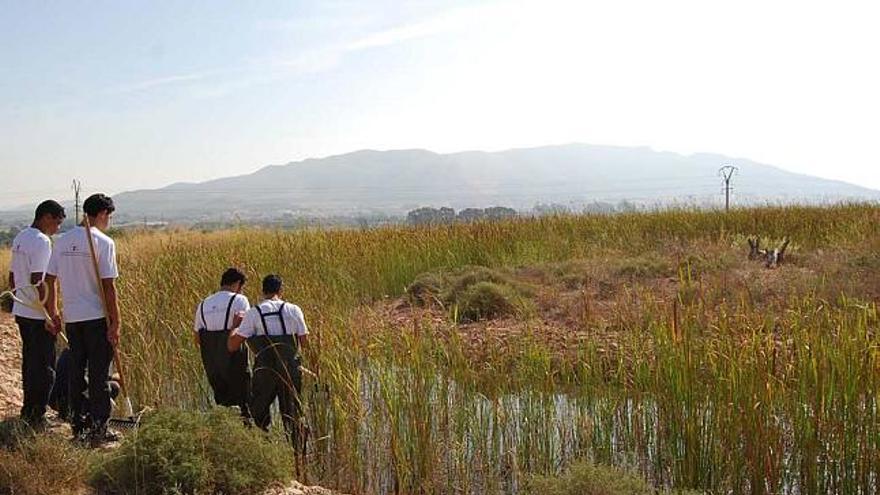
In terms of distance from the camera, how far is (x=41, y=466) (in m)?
4.77

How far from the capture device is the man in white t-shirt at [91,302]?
5379 mm

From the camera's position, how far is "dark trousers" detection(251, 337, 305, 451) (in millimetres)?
5434

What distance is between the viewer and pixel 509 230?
54.0ft

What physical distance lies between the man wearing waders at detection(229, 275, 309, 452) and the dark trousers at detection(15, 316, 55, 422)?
5.05 feet

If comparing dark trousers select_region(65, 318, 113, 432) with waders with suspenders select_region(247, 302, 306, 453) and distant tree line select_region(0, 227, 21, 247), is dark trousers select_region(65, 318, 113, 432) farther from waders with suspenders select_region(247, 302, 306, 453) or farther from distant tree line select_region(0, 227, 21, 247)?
distant tree line select_region(0, 227, 21, 247)

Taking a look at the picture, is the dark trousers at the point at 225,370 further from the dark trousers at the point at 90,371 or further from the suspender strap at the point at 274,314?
the dark trousers at the point at 90,371

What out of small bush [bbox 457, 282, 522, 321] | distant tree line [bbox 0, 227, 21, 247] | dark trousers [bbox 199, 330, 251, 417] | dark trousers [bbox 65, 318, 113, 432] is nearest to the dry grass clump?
small bush [bbox 457, 282, 522, 321]

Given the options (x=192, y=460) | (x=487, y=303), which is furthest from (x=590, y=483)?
(x=487, y=303)

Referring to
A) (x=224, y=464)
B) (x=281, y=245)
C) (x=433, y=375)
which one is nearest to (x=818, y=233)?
(x=281, y=245)

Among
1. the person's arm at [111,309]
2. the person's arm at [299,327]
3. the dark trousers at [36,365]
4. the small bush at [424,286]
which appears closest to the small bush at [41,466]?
the dark trousers at [36,365]

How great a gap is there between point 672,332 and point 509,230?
443 inches

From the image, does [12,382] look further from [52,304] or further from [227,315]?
[227,315]

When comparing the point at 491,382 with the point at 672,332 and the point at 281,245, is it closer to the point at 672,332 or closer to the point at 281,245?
the point at 672,332

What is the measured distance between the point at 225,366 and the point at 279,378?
49cm
